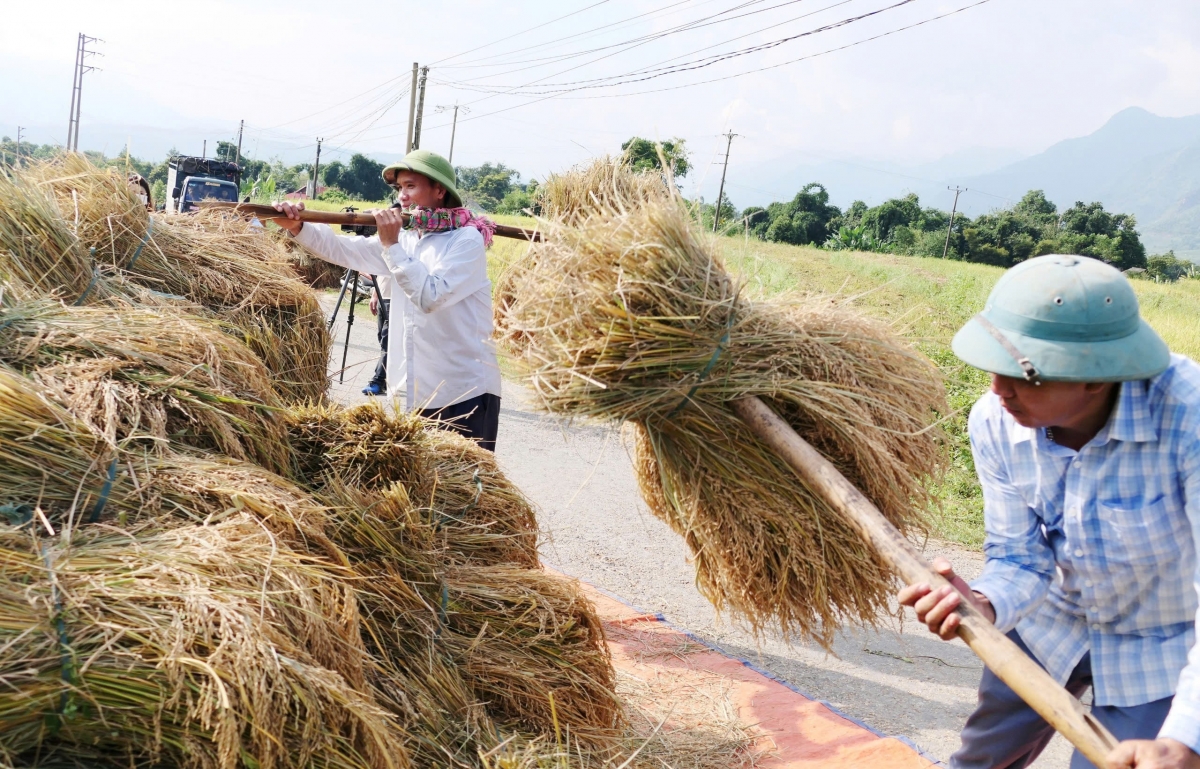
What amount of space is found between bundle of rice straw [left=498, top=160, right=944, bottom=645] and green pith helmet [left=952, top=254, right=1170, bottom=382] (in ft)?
1.66

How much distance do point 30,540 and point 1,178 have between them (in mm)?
1404

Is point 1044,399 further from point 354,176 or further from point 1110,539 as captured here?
point 354,176

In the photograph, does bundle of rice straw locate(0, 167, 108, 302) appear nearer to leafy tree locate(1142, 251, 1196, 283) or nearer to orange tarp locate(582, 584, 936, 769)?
orange tarp locate(582, 584, 936, 769)

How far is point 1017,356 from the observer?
1476mm

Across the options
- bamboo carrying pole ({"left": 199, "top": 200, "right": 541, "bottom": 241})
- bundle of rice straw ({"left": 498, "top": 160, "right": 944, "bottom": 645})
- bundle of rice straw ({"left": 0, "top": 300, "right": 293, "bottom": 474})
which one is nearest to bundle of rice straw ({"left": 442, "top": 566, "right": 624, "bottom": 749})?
bundle of rice straw ({"left": 498, "top": 160, "right": 944, "bottom": 645})

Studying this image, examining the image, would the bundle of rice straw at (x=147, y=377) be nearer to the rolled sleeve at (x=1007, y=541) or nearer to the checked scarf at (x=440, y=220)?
the checked scarf at (x=440, y=220)

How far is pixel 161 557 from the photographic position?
1468 millimetres

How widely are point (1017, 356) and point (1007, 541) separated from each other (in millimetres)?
519

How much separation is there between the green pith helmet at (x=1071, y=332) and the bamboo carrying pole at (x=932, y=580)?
0.36 meters

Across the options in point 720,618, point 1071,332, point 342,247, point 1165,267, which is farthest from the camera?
point 1165,267

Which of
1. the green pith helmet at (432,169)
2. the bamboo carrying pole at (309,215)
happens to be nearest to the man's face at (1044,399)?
the bamboo carrying pole at (309,215)

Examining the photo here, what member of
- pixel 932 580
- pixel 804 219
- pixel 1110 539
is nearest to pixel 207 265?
pixel 932 580

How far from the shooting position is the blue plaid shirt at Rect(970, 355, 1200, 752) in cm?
154

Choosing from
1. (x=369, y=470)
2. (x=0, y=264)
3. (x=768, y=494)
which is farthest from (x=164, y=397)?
(x=768, y=494)
